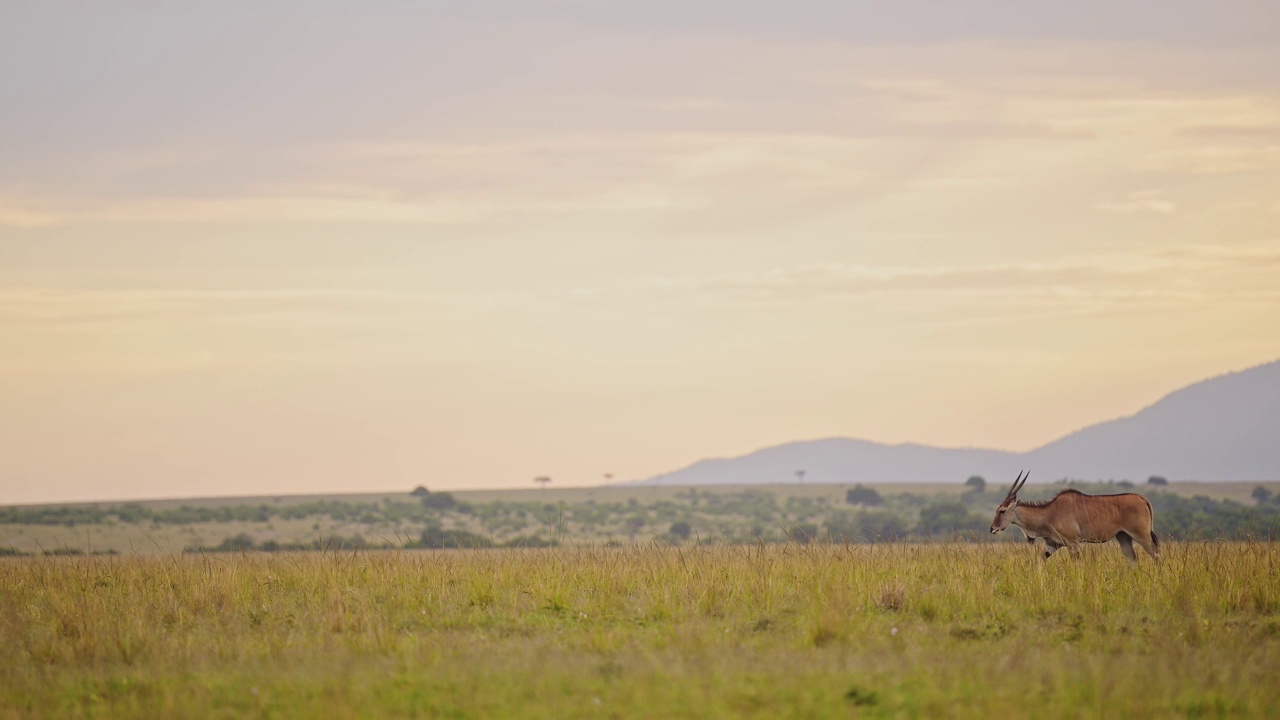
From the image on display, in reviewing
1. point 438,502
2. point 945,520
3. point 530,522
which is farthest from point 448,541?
point 438,502

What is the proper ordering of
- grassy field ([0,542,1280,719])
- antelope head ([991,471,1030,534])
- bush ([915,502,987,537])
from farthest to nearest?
bush ([915,502,987,537]) < antelope head ([991,471,1030,534]) < grassy field ([0,542,1280,719])

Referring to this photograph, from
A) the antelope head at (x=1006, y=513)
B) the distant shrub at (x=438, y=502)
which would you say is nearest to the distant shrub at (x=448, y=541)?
the antelope head at (x=1006, y=513)

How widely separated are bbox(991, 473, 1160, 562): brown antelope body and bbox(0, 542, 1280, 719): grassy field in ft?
1.49

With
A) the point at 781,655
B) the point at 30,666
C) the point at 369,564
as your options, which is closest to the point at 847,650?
the point at 781,655

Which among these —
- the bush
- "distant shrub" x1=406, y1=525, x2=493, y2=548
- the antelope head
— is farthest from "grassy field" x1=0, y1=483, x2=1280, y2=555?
the antelope head

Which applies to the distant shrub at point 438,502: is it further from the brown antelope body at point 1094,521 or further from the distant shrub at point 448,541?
the brown antelope body at point 1094,521

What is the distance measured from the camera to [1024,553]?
68.9 feet

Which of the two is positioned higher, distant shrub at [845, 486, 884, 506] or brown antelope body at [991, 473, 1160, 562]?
brown antelope body at [991, 473, 1160, 562]

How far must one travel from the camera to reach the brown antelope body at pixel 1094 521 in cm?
1972

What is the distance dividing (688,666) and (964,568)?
26.6 ft

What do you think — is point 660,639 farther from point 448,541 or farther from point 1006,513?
point 448,541

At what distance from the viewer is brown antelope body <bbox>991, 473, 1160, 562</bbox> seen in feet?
64.7

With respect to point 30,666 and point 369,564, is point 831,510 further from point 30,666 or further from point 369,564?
point 30,666

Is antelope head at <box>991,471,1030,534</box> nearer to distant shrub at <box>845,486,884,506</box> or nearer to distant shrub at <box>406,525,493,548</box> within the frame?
distant shrub at <box>406,525,493,548</box>
